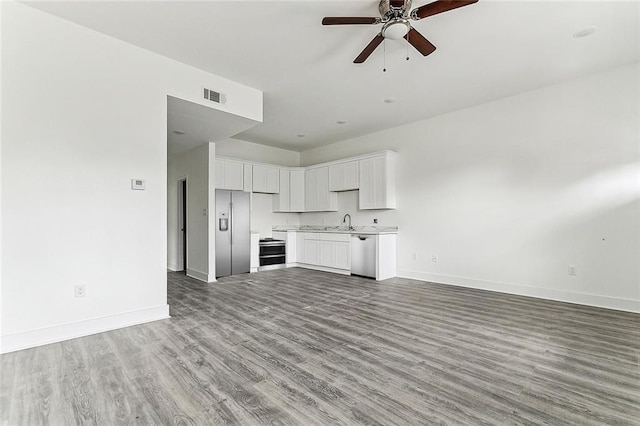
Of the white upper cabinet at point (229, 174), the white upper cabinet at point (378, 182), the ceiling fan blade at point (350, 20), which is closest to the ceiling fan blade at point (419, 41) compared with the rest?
the ceiling fan blade at point (350, 20)

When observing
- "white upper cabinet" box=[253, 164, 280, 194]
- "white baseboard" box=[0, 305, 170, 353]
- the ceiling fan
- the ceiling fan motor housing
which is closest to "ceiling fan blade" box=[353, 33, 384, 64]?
the ceiling fan

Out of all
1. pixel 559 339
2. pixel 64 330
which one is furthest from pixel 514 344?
pixel 64 330

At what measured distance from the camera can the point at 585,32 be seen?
3.00 m

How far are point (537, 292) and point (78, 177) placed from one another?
585cm

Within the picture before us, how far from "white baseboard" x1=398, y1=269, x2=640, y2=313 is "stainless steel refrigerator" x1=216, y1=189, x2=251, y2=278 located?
132 inches

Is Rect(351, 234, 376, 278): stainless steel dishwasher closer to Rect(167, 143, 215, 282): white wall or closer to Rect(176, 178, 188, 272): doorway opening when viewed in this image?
Rect(167, 143, 215, 282): white wall

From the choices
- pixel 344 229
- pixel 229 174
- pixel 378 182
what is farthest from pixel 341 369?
pixel 229 174

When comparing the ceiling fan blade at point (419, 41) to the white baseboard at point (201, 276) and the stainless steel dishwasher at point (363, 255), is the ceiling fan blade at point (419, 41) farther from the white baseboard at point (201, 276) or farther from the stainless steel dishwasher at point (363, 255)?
the white baseboard at point (201, 276)

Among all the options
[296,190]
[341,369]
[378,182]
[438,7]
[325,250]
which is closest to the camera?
[341,369]

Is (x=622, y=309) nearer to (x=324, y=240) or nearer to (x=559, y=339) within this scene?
(x=559, y=339)

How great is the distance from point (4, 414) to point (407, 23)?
3878 millimetres

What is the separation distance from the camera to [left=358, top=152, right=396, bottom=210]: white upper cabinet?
5846 mm

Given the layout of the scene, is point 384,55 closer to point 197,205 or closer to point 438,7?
point 438,7

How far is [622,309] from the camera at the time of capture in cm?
361
